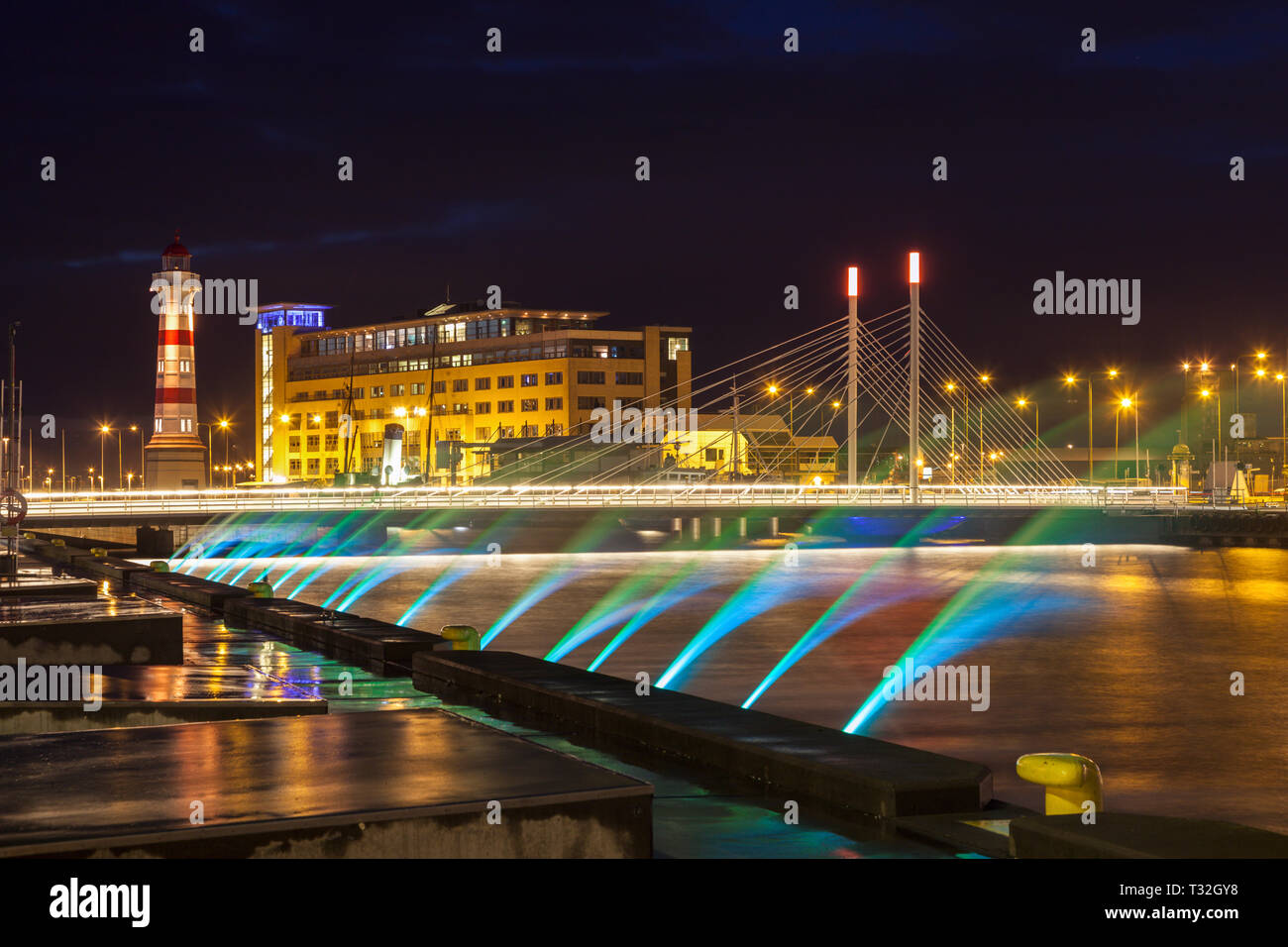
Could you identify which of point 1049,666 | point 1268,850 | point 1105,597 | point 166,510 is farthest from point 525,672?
point 166,510

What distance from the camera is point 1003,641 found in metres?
30.1

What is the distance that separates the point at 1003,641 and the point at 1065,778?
22306mm

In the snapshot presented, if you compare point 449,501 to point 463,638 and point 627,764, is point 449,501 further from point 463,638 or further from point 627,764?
point 627,764

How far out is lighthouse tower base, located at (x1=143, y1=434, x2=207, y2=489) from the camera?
8388cm

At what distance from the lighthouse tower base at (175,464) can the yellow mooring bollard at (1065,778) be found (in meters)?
79.9

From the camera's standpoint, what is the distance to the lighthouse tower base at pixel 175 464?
8388 centimetres

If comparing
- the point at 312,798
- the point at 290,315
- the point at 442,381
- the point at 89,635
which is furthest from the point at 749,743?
the point at 290,315

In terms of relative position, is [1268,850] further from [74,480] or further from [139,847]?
[74,480]

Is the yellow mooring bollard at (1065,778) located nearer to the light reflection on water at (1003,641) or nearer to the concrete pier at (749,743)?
the concrete pier at (749,743)

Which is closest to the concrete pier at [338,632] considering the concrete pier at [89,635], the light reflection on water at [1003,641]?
the concrete pier at [89,635]

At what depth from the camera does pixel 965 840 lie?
27.5 ft

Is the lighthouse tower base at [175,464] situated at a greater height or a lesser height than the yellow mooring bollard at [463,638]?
greater

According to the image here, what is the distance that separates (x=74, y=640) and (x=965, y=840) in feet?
33.3
